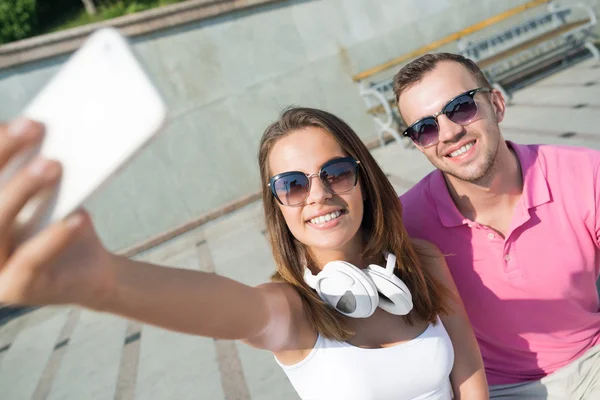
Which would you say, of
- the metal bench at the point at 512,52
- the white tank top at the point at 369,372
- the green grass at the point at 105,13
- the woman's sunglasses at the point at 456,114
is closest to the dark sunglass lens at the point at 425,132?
the woman's sunglasses at the point at 456,114

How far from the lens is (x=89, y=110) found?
24.6 inches

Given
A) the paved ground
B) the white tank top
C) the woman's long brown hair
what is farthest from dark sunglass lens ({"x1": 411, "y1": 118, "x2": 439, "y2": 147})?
the paved ground

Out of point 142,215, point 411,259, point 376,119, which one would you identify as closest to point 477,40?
point 376,119

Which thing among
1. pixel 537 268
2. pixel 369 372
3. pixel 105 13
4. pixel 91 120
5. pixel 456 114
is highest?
pixel 105 13

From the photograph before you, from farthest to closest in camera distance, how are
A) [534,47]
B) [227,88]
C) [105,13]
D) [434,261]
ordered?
[105,13], [534,47], [227,88], [434,261]

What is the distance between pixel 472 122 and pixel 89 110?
158 centimetres

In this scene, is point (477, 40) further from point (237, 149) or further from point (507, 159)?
point (507, 159)

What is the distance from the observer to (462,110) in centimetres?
192

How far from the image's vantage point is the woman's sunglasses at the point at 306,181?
5.07 ft

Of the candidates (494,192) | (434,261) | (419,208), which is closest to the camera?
(434,261)

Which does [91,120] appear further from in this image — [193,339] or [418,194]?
[193,339]

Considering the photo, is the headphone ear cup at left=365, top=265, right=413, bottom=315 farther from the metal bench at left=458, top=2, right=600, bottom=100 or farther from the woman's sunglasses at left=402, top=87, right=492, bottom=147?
the metal bench at left=458, top=2, right=600, bottom=100

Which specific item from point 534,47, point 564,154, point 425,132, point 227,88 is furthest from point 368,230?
point 534,47

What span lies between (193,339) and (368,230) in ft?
8.66
